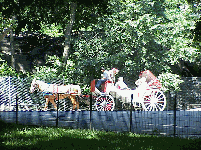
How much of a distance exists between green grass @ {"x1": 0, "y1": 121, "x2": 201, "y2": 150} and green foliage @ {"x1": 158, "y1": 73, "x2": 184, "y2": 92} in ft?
41.9

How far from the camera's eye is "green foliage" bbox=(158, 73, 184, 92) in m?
21.8

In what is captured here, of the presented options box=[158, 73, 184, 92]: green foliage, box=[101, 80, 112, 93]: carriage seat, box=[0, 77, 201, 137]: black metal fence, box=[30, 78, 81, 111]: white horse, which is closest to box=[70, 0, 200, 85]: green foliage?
box=[158, 73, 184, 92]: green foliage

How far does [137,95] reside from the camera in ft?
60.3

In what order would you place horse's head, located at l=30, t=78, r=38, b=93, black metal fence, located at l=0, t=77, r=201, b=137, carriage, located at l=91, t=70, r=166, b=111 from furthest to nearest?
carriage, located at l=91, t=70, r=166, b=111
horse's head, located at l=30, t=78, r=38, b=93
black metal fence, located at l=0, t=77, r=201, b=137

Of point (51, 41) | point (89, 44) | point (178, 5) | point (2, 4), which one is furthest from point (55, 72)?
point (2, 4)

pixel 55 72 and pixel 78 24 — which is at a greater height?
pixel 78 24

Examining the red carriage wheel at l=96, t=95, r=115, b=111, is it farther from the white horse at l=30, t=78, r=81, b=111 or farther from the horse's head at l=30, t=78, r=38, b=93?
the horse's head at l=30, t=78, r=38, b=93

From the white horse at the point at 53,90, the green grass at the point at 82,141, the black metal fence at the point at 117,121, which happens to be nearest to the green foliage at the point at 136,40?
the white horse at the point at 53,90

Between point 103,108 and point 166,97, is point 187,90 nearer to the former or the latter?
point 166,97

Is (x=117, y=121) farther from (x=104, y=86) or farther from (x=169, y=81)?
(x=169, y=81)

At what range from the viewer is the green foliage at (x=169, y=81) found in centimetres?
2181

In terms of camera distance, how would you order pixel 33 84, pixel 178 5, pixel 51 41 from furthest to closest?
pixel 51 41, pixel 178 5, pixel 33 84

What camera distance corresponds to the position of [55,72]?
72.3 feet

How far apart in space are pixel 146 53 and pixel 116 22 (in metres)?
2.50
